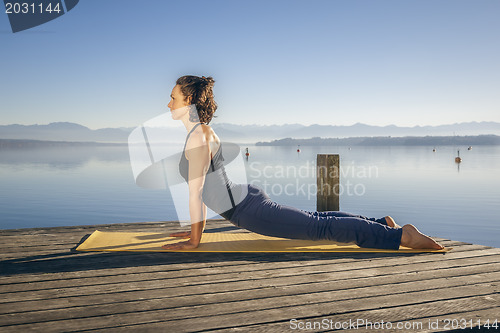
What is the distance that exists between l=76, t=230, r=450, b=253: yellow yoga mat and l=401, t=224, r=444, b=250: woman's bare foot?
0.19 ft

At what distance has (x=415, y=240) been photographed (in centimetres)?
406

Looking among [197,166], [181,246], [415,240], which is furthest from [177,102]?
[415,240]

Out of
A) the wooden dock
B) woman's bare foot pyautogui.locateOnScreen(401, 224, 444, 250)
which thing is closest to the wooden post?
woman's bare foot pyautogui.locateOnScreen(401, 224, 444, 250)

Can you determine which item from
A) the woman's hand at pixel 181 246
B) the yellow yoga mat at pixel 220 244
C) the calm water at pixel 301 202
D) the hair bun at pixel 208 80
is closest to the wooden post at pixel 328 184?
the yellow yoga mat at pixel 220 244

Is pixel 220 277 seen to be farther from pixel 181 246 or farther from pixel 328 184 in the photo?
pixel 328 184

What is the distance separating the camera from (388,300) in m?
2.72

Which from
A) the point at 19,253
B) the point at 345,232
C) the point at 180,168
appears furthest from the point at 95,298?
the point at 345,232

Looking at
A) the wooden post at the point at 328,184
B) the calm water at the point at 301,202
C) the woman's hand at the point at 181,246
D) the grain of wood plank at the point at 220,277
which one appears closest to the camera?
the grain of wood plank at the point at 220,277

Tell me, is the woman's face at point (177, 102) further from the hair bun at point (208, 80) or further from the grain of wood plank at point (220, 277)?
the grain of wood plank at point (220, 277)

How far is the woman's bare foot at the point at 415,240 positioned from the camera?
4.05 metres

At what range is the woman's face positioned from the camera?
12.8ft

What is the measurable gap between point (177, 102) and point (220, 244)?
1610mm

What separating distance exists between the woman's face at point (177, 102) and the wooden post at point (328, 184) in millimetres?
2839

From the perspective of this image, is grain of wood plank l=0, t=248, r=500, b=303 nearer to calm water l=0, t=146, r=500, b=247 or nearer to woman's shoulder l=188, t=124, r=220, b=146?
woman's shoulder l=188, t=124, r=220, b=146
